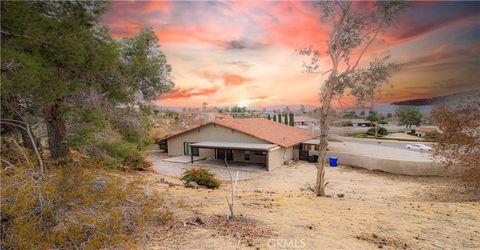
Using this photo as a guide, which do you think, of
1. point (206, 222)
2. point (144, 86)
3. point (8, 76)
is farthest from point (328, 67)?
point (8, 76)

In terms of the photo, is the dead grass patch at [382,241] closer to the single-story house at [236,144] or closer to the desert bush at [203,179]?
the desert bush at [203,179]

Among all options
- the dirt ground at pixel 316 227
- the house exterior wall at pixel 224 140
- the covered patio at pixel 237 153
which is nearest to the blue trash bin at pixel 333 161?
the house exterior wall at pixel 224 140

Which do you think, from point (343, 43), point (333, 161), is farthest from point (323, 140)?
point (333, 161)

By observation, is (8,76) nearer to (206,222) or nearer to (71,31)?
(71,31)

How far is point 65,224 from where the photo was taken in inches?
192

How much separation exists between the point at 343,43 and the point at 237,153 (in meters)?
15.6

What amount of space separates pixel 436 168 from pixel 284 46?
14.5 metres

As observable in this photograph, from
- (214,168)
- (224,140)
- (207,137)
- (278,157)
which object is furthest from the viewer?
(207,137)

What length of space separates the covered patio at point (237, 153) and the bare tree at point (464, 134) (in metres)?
12.0

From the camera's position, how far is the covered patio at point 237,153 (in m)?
23.6

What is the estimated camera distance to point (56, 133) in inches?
354

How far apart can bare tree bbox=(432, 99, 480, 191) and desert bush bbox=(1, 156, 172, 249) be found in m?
16.7

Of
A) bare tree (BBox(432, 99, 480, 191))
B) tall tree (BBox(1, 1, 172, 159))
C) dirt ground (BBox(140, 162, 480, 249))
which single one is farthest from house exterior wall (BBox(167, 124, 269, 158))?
tall tree (BBox(1, 1, 172, 159))

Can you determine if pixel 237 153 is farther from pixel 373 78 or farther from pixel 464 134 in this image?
pixel 464 134
